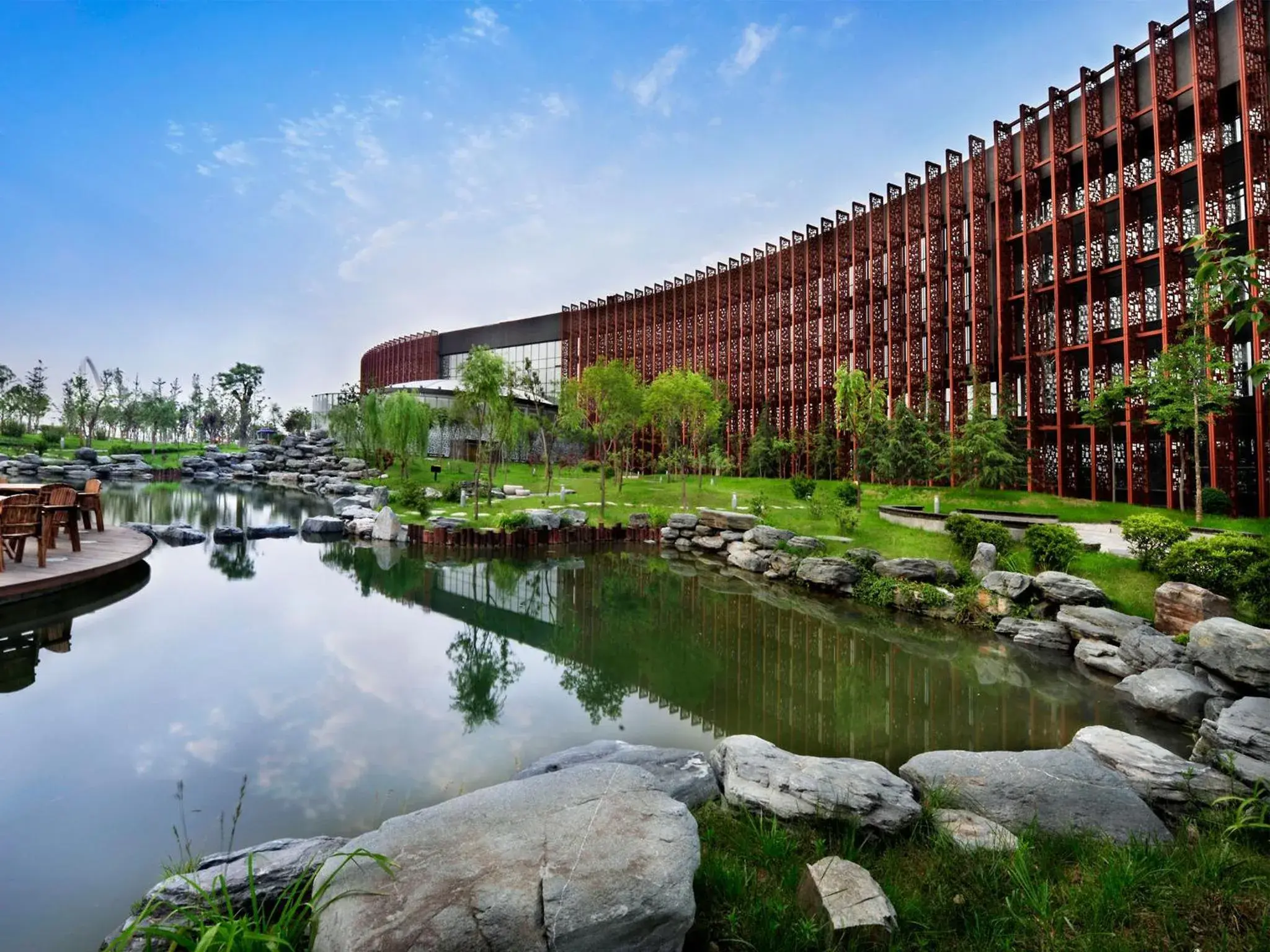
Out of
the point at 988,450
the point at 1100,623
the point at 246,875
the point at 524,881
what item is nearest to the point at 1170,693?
the point at 1100,623

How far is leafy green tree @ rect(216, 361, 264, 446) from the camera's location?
7612 centimetres

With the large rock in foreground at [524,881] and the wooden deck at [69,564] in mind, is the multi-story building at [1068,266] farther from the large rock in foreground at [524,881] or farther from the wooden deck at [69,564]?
the wooden deck at [69,564]

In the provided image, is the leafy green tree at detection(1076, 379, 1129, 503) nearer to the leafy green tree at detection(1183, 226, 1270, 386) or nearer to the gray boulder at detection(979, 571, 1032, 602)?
the gray boulder at detection(979, 571, 1032, 602)

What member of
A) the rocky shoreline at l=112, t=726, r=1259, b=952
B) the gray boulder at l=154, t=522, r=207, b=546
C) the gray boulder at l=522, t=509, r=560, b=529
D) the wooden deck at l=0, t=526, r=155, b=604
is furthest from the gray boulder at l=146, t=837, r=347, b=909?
the gray boulder at l=154, t=522, r=207, b=546

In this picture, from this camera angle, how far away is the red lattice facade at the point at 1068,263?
20.4m

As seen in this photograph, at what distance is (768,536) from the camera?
18.2 m

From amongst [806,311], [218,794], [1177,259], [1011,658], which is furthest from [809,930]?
[806,311]

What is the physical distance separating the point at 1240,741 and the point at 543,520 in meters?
19.0

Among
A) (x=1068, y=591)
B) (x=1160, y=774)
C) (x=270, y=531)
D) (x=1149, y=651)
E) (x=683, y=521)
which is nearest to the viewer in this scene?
(x=1160, y=774)

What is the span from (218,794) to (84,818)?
841 mm

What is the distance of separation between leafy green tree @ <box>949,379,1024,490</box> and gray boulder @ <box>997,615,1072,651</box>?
1374 centimetres

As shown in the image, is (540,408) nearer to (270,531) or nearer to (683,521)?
(683,521)

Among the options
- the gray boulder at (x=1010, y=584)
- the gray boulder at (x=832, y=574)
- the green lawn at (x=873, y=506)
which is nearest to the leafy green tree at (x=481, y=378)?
the green lawn at (x=873, y=506)

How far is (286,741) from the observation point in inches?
234
